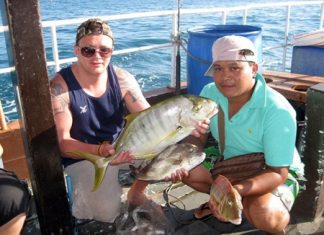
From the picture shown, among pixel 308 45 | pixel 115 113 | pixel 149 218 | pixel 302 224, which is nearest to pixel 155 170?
pixel 149 218

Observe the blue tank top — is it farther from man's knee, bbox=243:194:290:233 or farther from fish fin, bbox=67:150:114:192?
man's knee, bbox=243:194:290:233

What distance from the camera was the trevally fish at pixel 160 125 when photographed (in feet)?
8.21

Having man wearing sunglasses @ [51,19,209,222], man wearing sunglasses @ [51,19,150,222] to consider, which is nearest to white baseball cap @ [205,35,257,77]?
man wearing sunglasses @ [51,19,209,222]

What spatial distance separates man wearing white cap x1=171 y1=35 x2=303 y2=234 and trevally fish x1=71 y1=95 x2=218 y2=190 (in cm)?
29

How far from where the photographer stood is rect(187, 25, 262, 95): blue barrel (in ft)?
13.0

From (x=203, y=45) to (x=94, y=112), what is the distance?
5.42ft

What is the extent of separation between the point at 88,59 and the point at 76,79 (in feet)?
0.68

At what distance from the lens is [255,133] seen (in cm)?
270

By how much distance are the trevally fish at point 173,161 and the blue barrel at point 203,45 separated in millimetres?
1560

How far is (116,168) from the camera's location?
124 inches

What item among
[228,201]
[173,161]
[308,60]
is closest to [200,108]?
[173,161]

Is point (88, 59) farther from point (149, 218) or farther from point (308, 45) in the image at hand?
point (308, 45)

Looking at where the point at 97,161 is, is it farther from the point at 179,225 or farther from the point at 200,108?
the point at 179,225

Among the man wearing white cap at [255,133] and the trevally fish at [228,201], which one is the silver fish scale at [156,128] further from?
the trevally fish at [228,201]
